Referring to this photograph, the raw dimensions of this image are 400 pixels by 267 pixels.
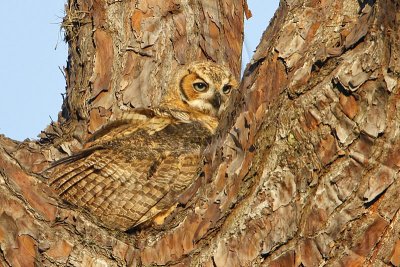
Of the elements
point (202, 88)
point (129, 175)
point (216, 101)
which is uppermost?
point (202, 88)

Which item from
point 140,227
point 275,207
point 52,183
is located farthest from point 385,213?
point 52,183

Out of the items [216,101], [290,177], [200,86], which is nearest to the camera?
[290,177]

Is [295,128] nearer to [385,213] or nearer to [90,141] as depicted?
[385,213]

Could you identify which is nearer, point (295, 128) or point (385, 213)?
point (385, 213)

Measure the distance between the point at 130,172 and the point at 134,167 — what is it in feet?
0.15

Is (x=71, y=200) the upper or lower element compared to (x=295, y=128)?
upper

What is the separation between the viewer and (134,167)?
4.96m

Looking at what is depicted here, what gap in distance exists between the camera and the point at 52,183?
4.66m

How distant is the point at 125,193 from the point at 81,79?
1423mm

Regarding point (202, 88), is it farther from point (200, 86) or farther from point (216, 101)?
point (216, 101)

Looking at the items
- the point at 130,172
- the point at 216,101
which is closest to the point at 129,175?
the point at 130,172

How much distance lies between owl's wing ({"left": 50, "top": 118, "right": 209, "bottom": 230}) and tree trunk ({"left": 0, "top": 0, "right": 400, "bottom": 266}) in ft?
2.73

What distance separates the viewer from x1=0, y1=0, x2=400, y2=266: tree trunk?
10.5 feet

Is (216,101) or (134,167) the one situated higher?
(216,101)
